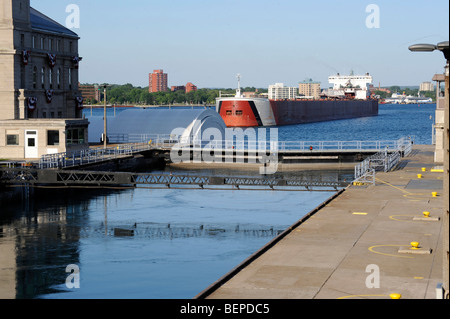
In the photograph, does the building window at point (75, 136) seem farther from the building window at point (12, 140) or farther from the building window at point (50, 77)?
Result: the building window at point (50, 77)

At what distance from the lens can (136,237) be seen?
39.0 meters

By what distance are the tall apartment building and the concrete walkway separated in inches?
1298

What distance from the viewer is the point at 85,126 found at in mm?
67375

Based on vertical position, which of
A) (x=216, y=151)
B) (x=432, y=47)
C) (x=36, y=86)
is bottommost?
(x=216, y=151)

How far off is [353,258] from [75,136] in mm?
45178

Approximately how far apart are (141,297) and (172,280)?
8.82 feet

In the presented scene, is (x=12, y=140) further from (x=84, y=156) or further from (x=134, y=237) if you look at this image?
(x=134, y=237)

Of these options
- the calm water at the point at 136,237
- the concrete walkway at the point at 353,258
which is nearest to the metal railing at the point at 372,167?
the calm water at the point at 136,237

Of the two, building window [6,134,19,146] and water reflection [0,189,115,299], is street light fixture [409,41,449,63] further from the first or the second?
building window [6,134,19,146]

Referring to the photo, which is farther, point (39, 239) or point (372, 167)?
point (372, 167)

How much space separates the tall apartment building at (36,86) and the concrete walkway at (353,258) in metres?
33.0

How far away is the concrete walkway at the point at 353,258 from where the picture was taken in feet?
66.9

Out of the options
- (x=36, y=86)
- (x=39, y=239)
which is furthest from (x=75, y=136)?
(x=39, y=239)

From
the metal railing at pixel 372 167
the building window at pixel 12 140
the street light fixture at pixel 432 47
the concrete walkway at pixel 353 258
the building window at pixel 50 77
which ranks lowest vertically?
the concrete walkway at pixel 353 258
